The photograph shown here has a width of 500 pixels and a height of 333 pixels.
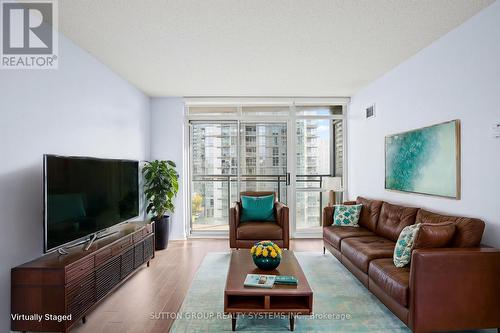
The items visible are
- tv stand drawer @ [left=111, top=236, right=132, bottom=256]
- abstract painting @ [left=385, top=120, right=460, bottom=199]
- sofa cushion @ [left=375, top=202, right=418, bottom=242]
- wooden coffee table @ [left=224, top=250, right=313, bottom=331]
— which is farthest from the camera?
sofa cushion @ [left=375, top=202, right=418, bottom=242]

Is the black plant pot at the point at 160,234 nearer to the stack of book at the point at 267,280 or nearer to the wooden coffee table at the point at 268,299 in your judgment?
the wooden coffee table at the point at 268,299

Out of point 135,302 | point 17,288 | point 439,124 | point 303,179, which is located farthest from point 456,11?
point 17,288

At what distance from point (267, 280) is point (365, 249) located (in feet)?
4.20

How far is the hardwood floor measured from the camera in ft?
8.57

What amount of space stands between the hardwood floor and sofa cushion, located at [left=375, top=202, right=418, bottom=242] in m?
1.40

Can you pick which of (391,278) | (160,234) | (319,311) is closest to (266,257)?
(319,311)


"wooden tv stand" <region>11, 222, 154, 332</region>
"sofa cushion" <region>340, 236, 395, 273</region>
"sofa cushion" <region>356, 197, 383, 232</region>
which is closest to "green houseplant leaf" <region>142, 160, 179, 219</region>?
"wooden tv stand" <region>11, 222, 154, 332</region>

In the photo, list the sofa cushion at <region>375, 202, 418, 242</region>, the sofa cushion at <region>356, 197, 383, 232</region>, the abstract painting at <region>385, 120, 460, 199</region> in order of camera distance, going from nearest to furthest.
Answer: the abstract painting at <region>385, 120, 460, 199</region>, the sofa cushion at <region>375, 202, 418, 242</region>, the sofa cushion at <region>356, 197, 383, 232</region>

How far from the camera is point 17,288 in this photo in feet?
7.60

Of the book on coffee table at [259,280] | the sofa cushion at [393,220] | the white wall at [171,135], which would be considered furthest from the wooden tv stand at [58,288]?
the sofa cushion at [393,220]

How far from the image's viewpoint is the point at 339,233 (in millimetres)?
4027

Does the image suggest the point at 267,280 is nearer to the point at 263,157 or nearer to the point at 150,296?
the point at 150,296

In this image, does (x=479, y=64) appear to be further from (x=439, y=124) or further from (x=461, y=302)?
(x=461, y=302)

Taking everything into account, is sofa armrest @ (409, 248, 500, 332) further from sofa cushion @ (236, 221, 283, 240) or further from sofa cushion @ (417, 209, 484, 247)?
sofa cushion @ (236, 221, 283, 240)
